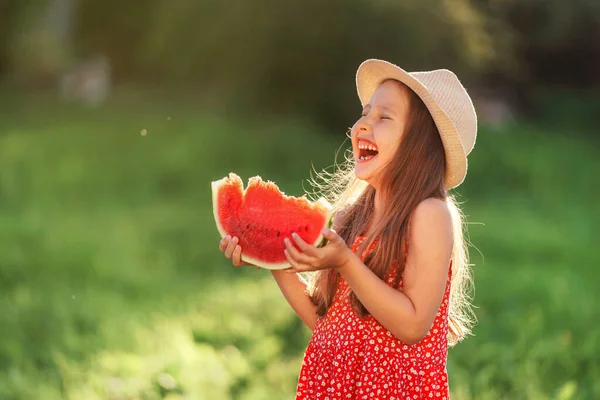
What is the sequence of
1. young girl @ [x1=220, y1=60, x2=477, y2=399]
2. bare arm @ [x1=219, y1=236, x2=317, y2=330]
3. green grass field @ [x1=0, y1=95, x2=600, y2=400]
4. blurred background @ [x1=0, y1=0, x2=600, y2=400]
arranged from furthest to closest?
blurred background @ [x1=0, y1=0, x2=600, y2=400] < green grass field @ [x1=0, y1=95, x2=600, y2=400] < bare arm @ [x1=219, y1=236, x2=317, y2=330] < young girl @ [x1=220, y1=60, x2=477, y2=399]

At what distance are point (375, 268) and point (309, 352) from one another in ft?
1.20

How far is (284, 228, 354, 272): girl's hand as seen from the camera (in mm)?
2805

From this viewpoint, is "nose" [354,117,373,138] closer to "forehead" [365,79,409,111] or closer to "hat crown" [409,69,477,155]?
"forehead" [365,79,409,111]

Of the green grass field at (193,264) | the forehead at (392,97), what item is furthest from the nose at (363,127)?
the green grass field at (193,264)

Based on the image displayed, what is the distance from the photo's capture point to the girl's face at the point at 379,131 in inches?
122

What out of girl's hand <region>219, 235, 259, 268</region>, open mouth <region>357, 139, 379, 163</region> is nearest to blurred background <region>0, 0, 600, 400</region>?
girl's hand <region>219, 235, 259, 268</region>

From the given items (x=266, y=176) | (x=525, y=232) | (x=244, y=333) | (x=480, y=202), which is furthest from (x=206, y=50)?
(x=244, y=333)

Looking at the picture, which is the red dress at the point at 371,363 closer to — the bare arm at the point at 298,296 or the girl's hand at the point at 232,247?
the bare arm at the point at 298,296

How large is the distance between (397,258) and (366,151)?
1.25ft

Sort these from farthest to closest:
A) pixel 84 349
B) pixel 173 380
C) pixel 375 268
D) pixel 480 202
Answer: pixel 480 202 → pixel 84 349 → pixel 173 380 → pixel 375 268

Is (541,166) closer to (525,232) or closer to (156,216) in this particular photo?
(525,232)

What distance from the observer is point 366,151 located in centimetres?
319

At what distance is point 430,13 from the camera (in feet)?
56.4

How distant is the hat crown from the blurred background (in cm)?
228
